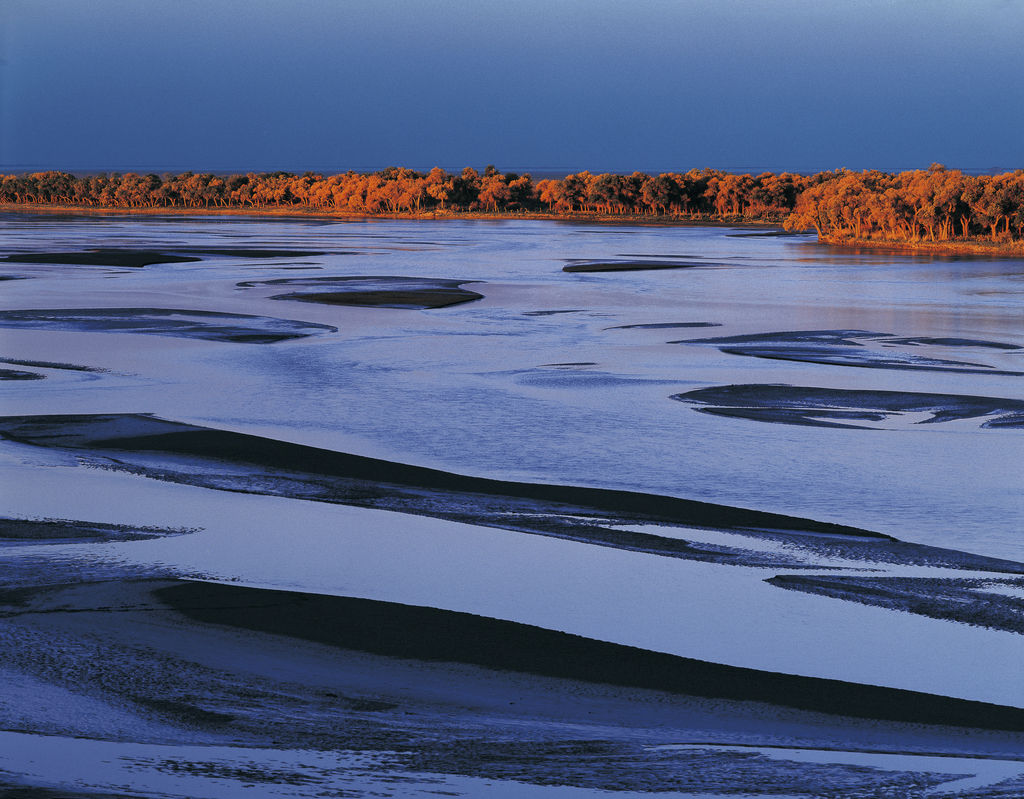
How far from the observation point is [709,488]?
13.3 m

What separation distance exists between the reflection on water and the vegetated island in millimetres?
37180

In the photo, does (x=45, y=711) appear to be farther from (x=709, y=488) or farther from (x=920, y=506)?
(x=920, y=506)

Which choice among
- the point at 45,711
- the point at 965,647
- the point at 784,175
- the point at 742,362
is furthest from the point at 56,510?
the point at 784,175

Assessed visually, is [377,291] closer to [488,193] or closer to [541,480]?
[541,480]

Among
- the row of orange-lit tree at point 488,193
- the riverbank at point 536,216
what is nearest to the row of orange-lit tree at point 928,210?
the riverbank at point 536,216

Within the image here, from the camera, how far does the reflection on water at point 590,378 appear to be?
13.7 m

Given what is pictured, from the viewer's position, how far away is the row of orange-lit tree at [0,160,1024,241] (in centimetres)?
8162

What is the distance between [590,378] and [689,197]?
12570 cm

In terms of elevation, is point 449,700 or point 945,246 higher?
point 945,246

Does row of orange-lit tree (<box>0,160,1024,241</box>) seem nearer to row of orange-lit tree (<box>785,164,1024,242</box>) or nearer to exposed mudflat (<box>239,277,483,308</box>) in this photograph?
row of orange-lit tree (<box>785,164,1024,242</box>)

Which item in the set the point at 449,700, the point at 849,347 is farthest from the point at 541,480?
the point at 849,347

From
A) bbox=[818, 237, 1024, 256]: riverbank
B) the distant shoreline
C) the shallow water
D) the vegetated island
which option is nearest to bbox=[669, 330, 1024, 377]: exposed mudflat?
the shallow water

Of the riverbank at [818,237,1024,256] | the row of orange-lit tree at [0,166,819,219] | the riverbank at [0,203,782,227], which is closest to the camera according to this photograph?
the riverbank at [818,237,1024,256]

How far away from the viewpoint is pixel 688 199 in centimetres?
14350
